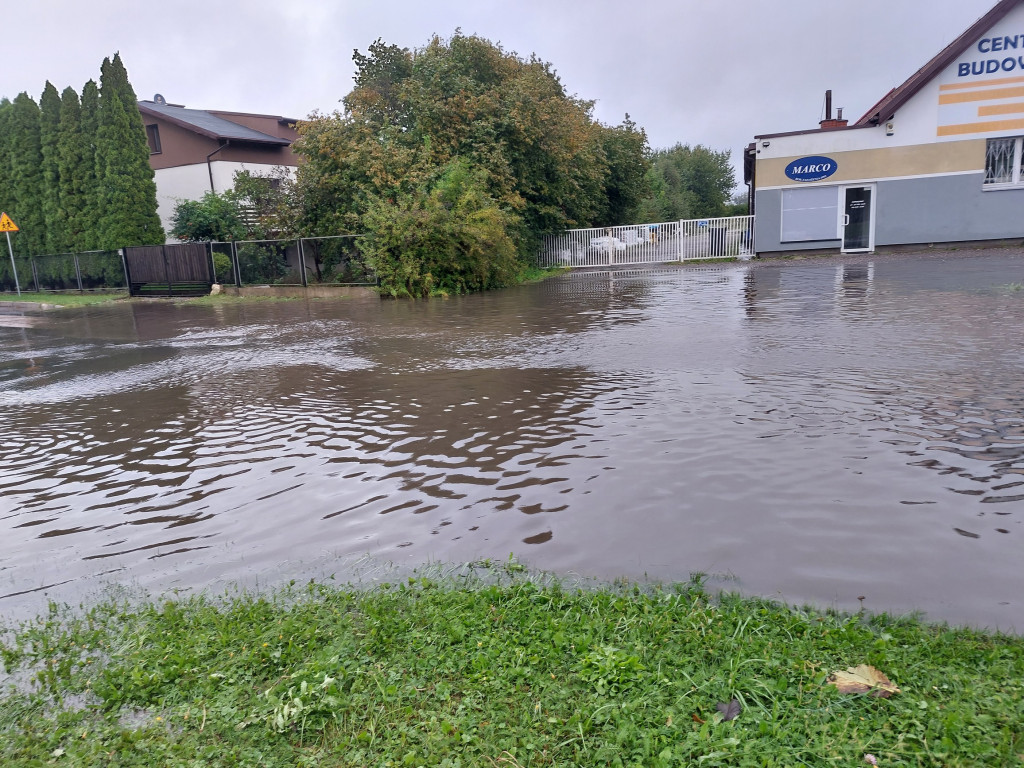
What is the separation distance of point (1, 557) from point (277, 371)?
243 inches

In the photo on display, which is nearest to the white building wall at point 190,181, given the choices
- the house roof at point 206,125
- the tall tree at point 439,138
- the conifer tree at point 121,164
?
Answer: the house roof at point 206,125

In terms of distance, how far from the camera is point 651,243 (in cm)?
3234

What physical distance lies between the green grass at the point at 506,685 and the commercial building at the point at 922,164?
27.5m

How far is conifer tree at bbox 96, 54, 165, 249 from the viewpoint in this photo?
29.1 metres

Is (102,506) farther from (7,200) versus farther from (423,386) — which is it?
(7,200)

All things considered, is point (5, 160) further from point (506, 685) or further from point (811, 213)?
point (506, 685)

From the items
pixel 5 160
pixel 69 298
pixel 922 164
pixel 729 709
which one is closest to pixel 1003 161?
pixel 922 164

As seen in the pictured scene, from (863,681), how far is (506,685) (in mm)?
1398

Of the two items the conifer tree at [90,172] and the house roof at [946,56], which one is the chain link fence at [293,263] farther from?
the house roof at [946,56]

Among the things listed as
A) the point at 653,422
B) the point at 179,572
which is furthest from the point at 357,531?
the point at 653,422

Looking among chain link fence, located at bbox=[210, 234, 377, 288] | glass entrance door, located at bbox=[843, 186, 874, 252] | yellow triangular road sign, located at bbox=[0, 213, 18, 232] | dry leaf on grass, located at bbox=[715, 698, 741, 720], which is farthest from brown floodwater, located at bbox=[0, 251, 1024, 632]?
yellow triangular road sign, located at bbox=[0, 213, 18, 232]

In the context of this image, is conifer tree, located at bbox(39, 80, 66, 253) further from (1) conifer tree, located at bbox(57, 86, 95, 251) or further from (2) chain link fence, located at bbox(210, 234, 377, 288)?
(2) chain link fence, located at bbox(210, 234, 377, 288)

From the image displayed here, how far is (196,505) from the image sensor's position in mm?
5453

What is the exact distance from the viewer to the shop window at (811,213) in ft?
91.7
